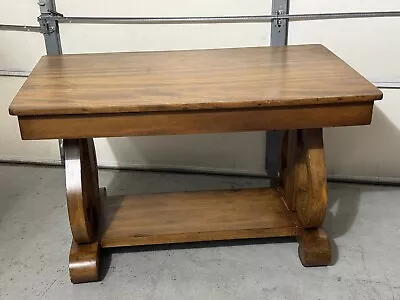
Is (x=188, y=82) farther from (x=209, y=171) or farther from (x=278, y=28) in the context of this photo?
(x=209, y=171)

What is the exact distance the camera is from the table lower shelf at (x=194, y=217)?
157cm

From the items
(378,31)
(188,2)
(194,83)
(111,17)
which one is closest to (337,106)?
(194,83)

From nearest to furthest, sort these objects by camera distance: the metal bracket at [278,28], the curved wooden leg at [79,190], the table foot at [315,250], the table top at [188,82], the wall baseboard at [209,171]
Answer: the table top at [188,82]
the curved wooden leg at [79,190]
the table foot at [315,250]
the metal bracket at [278,28]
the wall baseboard at [209,171]

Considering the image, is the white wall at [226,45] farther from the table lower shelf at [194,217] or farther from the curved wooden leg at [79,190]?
the curved wooden leg at [79,190]

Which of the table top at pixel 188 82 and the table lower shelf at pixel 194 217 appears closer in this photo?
the table top at pixel 188 82

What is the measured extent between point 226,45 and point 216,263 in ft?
2.63

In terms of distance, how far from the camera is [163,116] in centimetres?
128

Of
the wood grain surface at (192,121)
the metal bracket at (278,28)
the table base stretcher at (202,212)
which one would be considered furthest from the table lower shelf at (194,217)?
the wood grain surface at (192,121)

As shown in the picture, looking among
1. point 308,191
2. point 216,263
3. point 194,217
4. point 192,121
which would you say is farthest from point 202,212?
point 192,121

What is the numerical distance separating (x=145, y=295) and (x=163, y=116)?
0.52 metres

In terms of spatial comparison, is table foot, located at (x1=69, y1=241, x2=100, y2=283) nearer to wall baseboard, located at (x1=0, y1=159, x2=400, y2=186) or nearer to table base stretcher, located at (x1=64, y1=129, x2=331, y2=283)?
table base stretcher, located at (x1=64, y1=129, x2=331, y2=283)

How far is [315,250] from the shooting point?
153 cm

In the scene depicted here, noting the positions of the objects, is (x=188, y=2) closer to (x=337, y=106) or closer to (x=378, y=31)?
(x=378, y=31)

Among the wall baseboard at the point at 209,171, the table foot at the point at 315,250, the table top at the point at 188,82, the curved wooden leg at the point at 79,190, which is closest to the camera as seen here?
the table top at the point at 188,82
